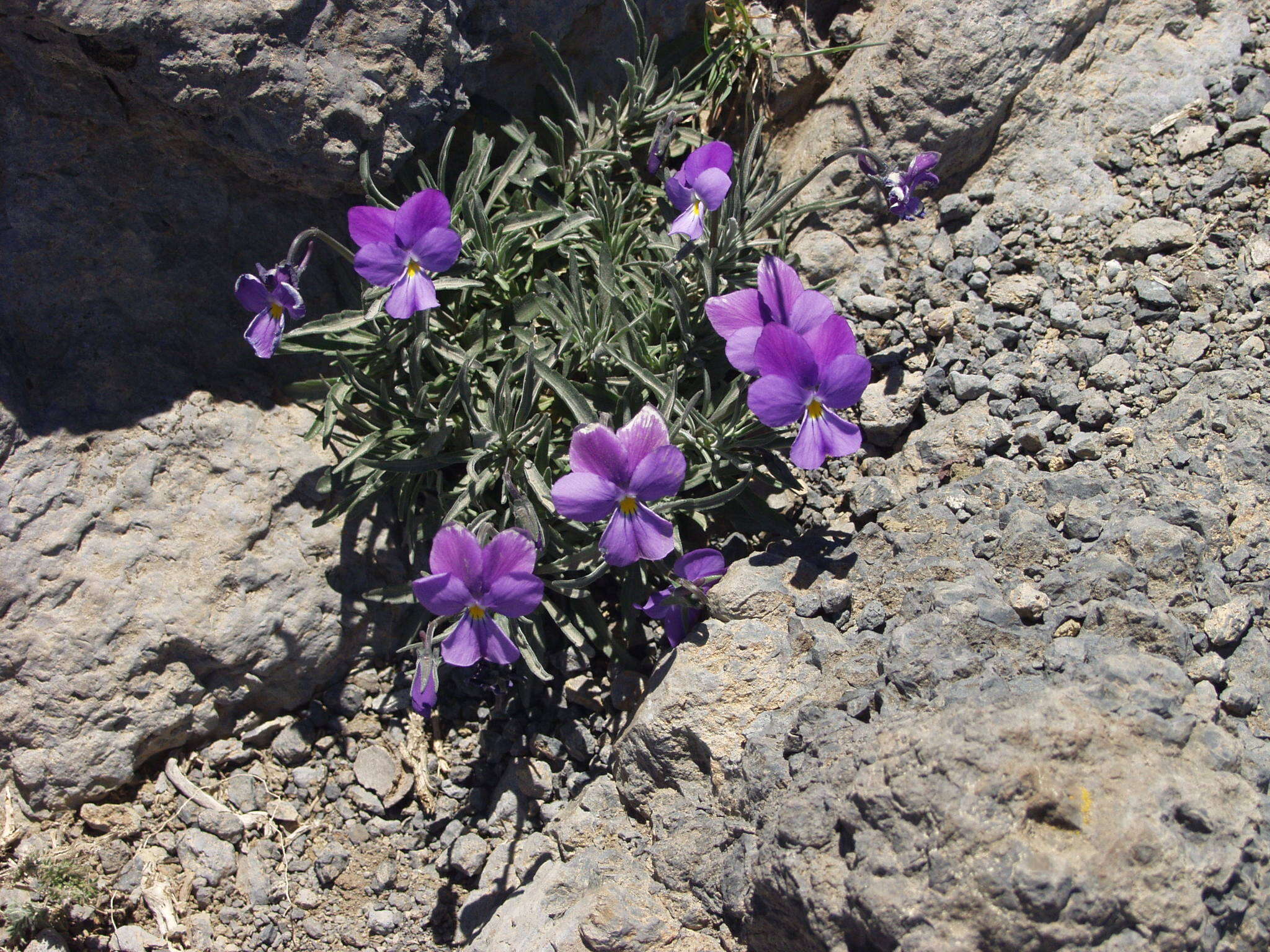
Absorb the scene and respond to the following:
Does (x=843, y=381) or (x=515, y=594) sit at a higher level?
(x=843, y=381)

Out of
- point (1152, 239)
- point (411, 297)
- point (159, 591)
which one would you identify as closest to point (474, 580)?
point (411, 297)

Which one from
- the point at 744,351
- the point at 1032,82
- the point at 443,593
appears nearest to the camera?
the point at 443,593

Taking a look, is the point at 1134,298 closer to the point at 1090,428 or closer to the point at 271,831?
the point at 1090,428

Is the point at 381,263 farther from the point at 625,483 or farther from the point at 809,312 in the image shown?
the point at 809,312

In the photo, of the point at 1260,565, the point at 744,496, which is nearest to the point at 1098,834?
the point at 1260,565

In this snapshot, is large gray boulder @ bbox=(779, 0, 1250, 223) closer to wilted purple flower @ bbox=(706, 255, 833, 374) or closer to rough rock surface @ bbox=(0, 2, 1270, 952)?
rough rock surface @ bbox=(0, 2, 1270, 952)

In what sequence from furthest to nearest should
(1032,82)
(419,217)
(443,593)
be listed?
(1032,82)
(419,217)
(443,593)

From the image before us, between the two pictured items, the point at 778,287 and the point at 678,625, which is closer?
the point at 778,287
